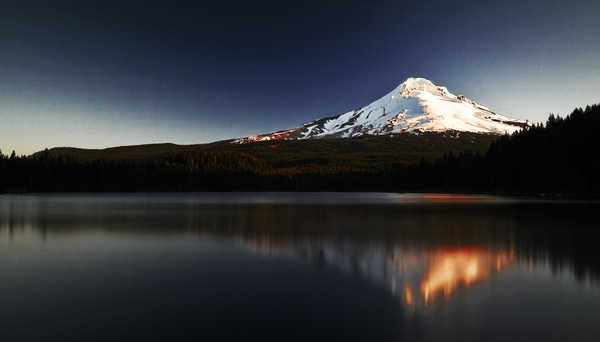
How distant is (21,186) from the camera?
154750 mm

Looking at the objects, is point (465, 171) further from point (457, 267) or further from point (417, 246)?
point (457, 267)

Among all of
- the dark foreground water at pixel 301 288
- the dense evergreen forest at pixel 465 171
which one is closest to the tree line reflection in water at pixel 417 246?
the dark foreground water at pixel 301 288

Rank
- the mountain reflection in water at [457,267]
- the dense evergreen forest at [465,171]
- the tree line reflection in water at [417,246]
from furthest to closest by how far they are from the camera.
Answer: the dense evergreen forest at [465,171] < the tree line reflection in water at [417,246] < the mountain reflection in water at [457,267]

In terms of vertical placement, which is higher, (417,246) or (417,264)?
(417,264)

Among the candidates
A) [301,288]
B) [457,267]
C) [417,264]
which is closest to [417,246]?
[417,264]

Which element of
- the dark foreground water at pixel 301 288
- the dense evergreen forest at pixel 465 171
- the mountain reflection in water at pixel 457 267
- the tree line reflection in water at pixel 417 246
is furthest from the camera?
the dense evergreen forest at pixel 465 171

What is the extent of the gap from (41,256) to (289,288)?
13816 millimetres

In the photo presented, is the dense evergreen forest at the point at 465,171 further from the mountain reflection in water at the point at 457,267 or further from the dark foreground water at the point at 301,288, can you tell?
the mountain reflection in water at the point at 457,267

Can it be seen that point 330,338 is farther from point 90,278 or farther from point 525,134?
point 525,134

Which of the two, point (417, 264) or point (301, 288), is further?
point (417, 264)

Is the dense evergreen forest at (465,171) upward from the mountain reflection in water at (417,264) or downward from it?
upward

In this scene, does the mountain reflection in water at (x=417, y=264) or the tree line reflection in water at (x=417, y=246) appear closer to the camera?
the mountain reflection in water at (x=417, y=264)

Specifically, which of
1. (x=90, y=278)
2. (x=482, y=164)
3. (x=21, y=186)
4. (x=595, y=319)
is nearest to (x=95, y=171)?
(x=21, y=186)

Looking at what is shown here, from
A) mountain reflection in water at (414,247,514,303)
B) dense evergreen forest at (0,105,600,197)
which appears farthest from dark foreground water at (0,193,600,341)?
dense evergreen forest at (0,105,600,197)
